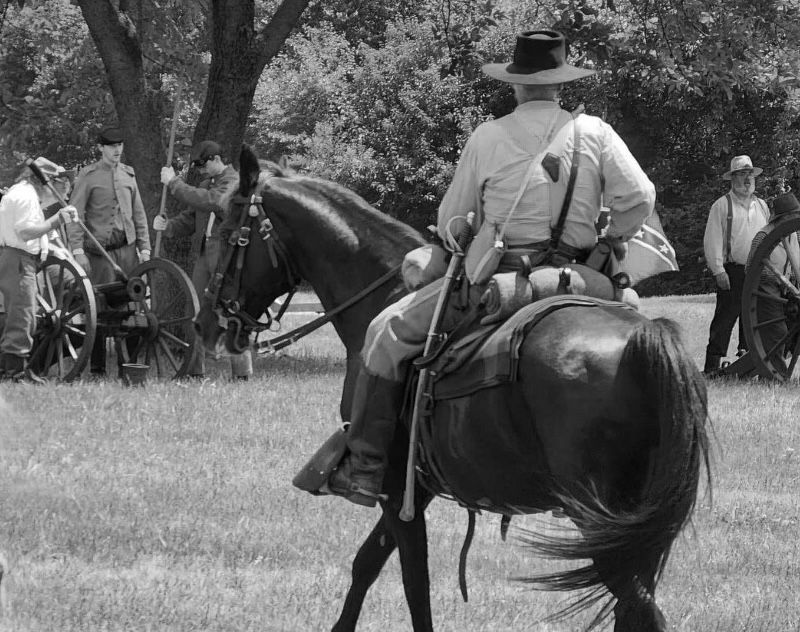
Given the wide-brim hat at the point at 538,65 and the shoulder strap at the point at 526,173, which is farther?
→ the wide-brim hat at the point at 538,65

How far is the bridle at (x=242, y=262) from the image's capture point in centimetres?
636

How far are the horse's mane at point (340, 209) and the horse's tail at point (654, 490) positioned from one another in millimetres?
2100

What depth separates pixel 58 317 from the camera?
13.6m

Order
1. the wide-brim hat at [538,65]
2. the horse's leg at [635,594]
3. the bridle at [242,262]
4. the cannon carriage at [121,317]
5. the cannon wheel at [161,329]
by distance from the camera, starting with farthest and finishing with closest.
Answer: the cannon carriage at [121,317]
the cannon wheel at [161,329]
the bridle at [242,262]
the wide-brim hat at [538,65]
the horse's leg at [635,594]

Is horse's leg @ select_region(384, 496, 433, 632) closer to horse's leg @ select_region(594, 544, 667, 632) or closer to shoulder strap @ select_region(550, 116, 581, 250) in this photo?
shoulder strap @ select_region(550, 116, 581, 250)

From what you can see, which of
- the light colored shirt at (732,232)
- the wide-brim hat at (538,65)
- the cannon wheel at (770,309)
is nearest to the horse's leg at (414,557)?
the wide-brim hat at (538,65)

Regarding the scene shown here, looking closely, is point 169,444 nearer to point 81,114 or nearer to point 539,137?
point 539,137

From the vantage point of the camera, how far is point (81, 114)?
3506 centimetres

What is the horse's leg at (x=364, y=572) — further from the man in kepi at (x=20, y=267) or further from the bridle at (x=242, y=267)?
the man in kepi at (x=20, y=267)

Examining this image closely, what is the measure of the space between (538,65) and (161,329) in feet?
29.9

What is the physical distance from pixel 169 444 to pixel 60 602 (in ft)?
11.8

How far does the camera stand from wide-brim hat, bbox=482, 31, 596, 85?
4988 millimetres

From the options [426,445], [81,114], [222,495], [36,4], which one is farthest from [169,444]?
[81,114]

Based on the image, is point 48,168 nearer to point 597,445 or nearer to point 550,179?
point 550,179
